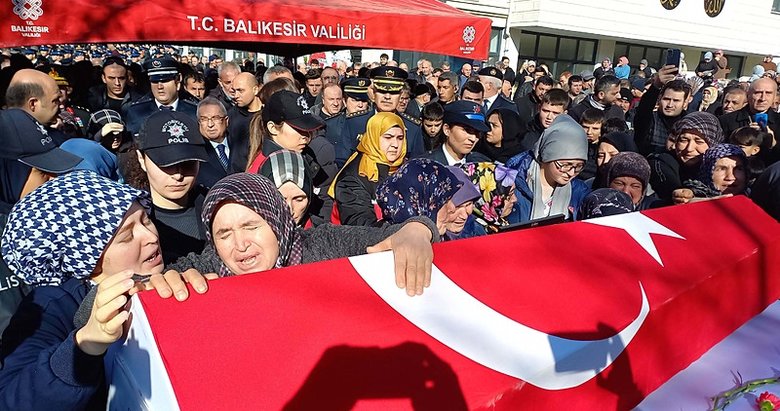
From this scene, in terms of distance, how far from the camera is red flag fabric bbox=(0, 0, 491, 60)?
3.14m

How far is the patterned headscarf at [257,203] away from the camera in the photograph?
4.85 feet

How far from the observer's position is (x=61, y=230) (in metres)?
1.23

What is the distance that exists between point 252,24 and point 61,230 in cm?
331

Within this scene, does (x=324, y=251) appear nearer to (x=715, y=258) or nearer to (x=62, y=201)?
(x=62, y=201)

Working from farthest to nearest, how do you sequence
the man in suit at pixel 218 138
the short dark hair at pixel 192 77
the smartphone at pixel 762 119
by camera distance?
the short dark hair at pixel 192 77 < the smartphone at pixel 762 119 < the man in suit at pixel 218 138

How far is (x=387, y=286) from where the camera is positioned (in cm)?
130

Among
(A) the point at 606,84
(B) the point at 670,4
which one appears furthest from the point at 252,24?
(B) the point at 670,4

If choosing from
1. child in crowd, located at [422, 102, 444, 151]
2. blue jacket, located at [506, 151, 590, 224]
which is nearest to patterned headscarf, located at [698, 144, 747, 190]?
blue jacket, located at [506, 151, 590, 224]

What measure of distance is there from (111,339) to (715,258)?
6.61ft

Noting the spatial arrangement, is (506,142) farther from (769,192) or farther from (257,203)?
(257,203)

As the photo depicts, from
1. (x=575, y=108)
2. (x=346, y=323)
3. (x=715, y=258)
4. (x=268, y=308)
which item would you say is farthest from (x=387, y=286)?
(x=575, y=108)

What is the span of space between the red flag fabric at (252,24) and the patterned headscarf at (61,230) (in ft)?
7.95

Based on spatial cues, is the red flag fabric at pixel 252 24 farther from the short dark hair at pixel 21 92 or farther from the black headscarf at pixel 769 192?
the black headscarf at pixel 769 192

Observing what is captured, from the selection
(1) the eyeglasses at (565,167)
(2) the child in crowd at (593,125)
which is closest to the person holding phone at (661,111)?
(2) the child in crowd at (593,125)
